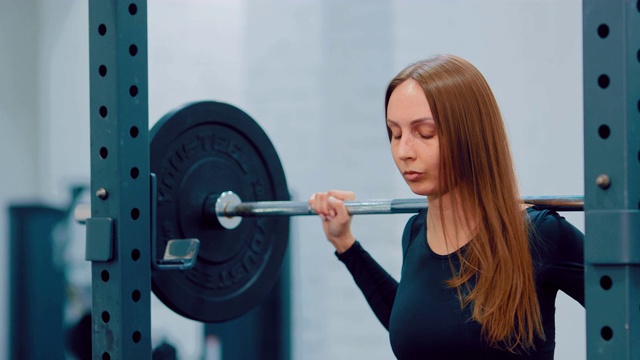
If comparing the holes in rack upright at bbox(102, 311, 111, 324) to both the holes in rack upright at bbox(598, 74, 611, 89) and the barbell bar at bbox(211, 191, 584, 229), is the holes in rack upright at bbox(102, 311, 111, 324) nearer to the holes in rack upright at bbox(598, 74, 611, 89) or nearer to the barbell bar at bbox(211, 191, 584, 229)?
the barbell bar at bbox(211, 191, 584, 229)

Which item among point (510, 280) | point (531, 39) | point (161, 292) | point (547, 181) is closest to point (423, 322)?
point (510, 280)

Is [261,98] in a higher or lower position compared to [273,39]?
lower

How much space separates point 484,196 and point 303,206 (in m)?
0.45

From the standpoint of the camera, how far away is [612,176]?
80cm

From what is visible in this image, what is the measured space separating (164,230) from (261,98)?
1197mm

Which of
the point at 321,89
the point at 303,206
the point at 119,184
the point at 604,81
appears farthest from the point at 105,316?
the point at 321,89

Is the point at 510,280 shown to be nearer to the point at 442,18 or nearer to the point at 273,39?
the point at 442,18

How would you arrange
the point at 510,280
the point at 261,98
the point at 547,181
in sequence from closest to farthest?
the point at 510,280
the point at 547,181
the point at 261,98

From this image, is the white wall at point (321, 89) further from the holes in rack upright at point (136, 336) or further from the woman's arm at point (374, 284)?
the holes in rack upright at point (136, 336)

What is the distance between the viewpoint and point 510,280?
1101 mm

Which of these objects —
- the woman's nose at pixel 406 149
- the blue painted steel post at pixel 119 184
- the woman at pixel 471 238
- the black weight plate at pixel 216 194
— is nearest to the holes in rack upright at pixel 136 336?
the blue painted steel post at pixel 119 184

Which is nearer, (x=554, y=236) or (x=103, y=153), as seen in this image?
(x=554, y=236)

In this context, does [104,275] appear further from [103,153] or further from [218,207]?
[218,207]

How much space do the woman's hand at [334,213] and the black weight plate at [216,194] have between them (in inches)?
11.6
